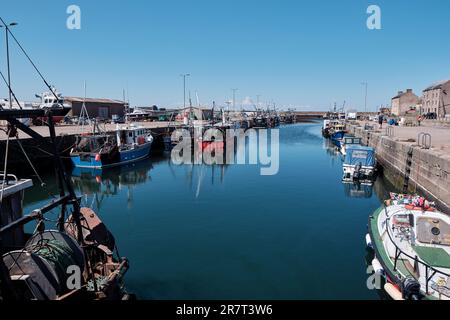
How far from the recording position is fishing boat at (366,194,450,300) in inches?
344

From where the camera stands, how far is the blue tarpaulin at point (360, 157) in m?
27.8

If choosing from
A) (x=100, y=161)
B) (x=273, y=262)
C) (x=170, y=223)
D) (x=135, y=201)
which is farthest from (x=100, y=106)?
(x=273, y=262)

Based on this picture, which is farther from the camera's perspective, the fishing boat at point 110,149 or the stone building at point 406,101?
the stone building at point 406,101

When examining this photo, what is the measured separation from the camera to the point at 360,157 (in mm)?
28031

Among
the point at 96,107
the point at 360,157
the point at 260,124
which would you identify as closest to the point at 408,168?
the point at 360,157

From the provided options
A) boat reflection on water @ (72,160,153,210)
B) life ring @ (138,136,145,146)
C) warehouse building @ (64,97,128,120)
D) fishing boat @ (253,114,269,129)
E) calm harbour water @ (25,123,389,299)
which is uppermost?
warehouse building @ (64,97,128,120)

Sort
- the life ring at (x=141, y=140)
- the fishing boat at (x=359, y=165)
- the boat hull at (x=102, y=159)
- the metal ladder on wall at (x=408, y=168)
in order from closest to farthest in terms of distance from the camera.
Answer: the metal ladder on wall at (x=408, y=168) < the fishing boat at (x=359, y=165) < the boat hull at (x=102, y=159) < the life ring at (x=141, y=140)

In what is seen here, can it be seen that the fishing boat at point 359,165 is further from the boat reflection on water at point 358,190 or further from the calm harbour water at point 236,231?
the calm harbour water at point 236,231

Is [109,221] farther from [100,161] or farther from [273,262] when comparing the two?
[100,161]

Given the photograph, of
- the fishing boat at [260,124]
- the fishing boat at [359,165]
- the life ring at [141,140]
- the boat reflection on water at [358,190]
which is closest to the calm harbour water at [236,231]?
the boat reflection on water at [358,190]

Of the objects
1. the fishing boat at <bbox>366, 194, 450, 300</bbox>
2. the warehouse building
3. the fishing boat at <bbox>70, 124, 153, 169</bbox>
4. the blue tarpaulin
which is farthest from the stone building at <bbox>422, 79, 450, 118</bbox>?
the fishing boat at <bbox>366, 194, 450, 300</bbox>

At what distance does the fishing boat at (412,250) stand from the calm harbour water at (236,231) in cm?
124

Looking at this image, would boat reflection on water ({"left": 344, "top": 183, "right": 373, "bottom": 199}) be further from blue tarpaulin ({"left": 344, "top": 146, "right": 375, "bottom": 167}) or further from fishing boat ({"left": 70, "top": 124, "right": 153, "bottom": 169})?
fishing boat ({"left": 70, "top": 124, "right": 153, "bottom": 169})
